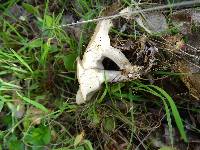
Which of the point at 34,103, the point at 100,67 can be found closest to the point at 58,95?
the point at 34,103

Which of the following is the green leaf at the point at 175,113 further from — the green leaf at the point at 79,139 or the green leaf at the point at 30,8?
the green leaf at the point at 30,8

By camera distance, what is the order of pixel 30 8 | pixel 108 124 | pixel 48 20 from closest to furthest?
pixel 108 124, pixel 48 20, pixel 30 8

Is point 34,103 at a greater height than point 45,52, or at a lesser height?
lesser

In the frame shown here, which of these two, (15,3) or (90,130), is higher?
(15,3)

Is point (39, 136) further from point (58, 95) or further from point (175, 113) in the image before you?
point (175, 113)

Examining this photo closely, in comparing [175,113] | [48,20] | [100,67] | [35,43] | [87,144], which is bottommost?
[87,144]

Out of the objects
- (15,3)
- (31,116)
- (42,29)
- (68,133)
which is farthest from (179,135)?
(15,3)

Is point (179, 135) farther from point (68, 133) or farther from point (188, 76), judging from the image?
point (68, 133)

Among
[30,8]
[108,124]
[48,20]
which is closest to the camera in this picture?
[108,124]
